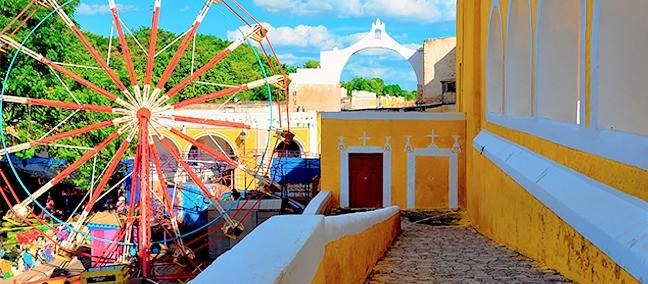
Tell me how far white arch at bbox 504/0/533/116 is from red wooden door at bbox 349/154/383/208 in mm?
6479

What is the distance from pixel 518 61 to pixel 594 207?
14.0 feet

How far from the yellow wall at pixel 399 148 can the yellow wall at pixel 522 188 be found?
1089 mm

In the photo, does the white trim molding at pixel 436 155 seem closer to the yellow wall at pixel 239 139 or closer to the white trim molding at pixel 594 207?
the white trim molding at pixel 594 207

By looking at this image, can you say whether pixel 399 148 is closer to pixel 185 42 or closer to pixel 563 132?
pixel 185 42

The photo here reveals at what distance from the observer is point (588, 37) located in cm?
470

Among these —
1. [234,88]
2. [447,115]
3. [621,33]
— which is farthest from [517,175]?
[234,88]

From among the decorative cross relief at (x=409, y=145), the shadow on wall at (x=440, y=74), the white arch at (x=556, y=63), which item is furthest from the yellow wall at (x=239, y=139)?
the white arch at (x=556, y=63)

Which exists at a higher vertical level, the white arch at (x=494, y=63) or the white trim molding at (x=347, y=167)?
the white arch at (x=494, y=63)

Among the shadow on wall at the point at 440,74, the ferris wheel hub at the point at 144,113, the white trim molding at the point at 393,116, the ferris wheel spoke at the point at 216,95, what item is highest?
the shadow on wall at the point at 440,74

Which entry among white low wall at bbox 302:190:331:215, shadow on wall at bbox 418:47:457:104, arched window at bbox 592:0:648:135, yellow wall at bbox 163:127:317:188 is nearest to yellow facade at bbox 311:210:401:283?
arched window at bbox 592:0:648:135

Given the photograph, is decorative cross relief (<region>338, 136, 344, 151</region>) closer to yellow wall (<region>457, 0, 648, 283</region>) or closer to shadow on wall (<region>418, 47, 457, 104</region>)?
yellow wall (<region>457, 0, 648, 283</region>)

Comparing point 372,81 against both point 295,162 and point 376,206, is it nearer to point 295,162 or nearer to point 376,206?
point 295,162

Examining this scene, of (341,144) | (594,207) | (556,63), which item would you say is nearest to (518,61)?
(556,63)

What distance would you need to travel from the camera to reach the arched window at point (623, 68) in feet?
13.8
